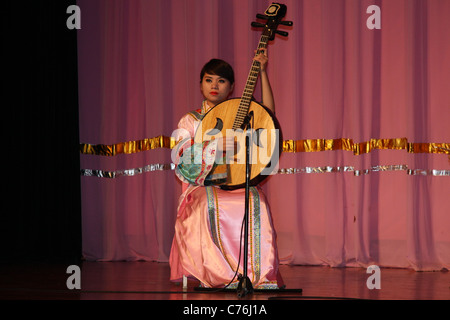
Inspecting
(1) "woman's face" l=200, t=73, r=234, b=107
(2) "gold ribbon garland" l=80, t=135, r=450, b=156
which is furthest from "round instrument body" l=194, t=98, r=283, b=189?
(2) "gold ribbon garland" l=80, t=135, r=450, b=156

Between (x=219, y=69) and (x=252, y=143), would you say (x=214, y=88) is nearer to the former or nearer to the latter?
(x=219, y=69)

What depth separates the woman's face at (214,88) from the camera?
10.8ft

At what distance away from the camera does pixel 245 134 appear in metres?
2.83

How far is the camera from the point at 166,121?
173 inches

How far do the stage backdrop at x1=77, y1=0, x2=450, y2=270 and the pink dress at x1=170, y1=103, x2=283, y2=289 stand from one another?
109 cm

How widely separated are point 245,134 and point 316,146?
1.27 meters

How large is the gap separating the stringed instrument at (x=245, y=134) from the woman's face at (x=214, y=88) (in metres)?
0.34

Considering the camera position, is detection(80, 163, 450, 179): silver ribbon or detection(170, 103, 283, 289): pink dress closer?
detection(170, 103, 283, 289): pink dress

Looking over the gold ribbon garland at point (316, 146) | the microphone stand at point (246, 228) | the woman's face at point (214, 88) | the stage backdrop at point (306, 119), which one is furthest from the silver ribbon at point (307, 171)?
the microphone stand at point (246, 228)

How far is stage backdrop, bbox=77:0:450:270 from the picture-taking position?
3750 mm

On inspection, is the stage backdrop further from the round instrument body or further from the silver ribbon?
the round instrument body

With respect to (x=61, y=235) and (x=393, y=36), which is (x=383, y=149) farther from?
(x=61, y=235)
